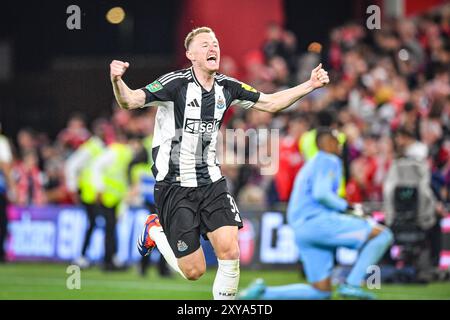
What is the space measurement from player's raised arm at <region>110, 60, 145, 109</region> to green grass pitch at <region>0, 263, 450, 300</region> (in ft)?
15.2

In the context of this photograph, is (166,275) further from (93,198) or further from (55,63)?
(55,63)

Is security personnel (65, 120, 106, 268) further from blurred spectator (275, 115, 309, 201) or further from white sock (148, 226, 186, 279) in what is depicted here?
white sock (148, 226, 186, 279)

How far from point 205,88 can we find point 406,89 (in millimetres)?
10018

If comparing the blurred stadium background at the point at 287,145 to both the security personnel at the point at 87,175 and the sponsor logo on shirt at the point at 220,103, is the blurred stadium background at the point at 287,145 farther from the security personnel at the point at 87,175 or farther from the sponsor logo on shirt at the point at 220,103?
the sponsor logo on shirt at the point at 220,103

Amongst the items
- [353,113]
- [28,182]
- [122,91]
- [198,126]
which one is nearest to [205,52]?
[198,126]

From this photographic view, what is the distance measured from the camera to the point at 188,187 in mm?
9914

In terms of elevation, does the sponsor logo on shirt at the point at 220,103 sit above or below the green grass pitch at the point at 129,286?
above

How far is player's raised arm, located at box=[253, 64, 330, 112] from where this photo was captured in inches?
392

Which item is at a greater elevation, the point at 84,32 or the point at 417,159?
the point at 84,32

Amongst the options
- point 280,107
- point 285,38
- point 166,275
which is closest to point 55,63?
point 285,38

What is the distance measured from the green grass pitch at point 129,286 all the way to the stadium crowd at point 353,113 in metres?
1.79

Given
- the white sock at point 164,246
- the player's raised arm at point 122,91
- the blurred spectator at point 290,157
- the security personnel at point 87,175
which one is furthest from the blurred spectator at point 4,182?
the player's raised arm at point 122,91

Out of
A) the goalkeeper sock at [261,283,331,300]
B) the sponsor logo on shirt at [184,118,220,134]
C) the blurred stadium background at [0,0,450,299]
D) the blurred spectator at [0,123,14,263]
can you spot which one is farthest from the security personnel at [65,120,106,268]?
the sponsor logo on shirt at [184,118,220,134]

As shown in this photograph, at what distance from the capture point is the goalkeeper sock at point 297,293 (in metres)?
12.5
